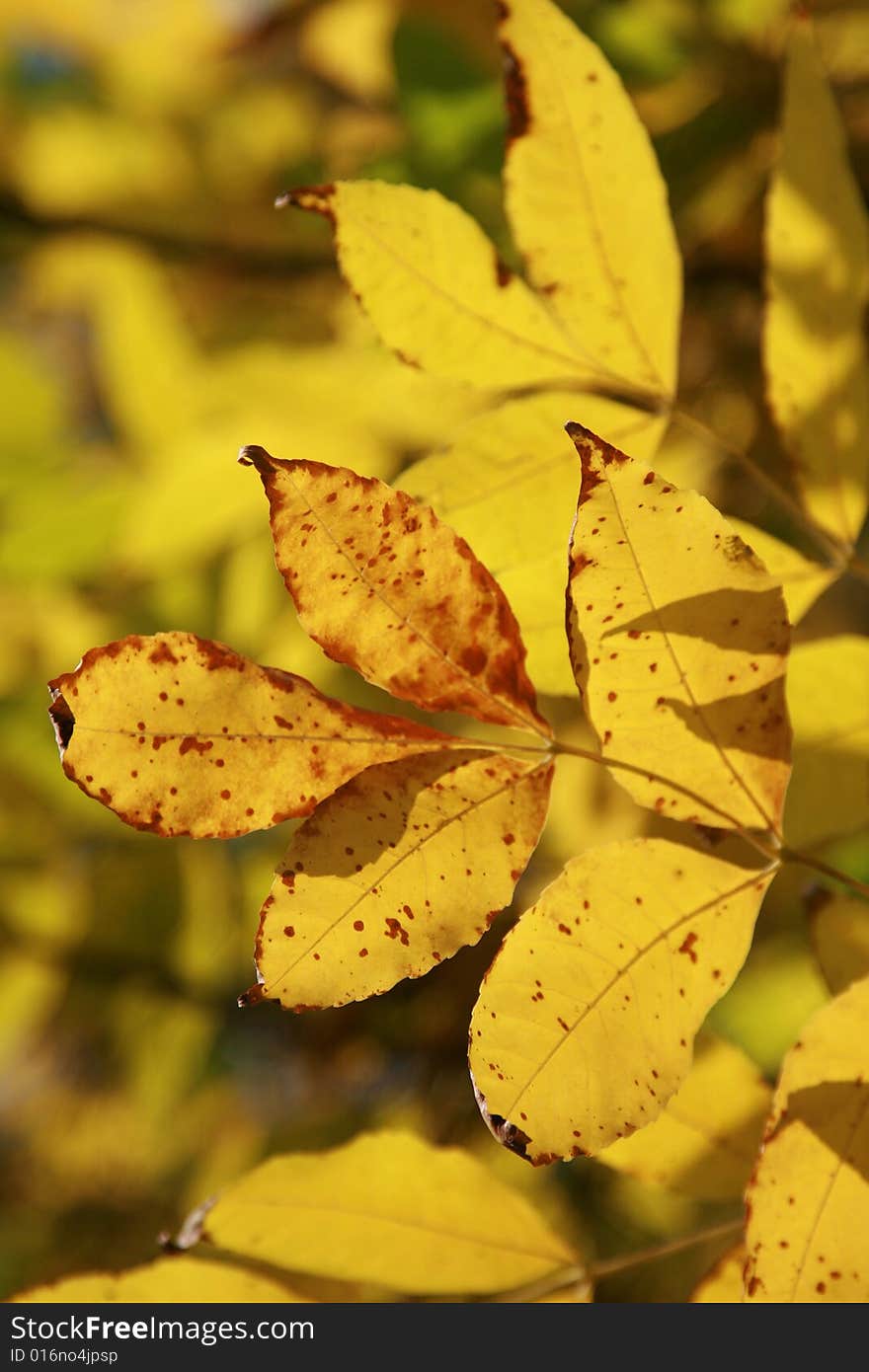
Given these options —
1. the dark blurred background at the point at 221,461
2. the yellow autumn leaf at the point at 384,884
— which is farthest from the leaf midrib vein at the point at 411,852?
the dark blurred background at the point at 221,461

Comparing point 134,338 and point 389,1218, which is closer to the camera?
point 389,1218

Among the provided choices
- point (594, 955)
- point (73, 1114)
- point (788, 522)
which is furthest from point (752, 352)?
point (73, 1114)

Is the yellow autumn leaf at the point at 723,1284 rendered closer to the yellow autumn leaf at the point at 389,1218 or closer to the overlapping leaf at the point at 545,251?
the yellow autumn leaf at the point at 389,1218

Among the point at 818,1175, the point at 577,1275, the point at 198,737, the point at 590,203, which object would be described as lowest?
the point at 577,1275

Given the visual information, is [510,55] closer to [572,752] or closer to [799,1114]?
[572,752]

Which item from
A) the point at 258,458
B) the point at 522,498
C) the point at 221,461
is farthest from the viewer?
the point at 221,461

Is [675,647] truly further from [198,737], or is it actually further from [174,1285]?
[174,1285]

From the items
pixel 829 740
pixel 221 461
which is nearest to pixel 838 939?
pixel 829 740
